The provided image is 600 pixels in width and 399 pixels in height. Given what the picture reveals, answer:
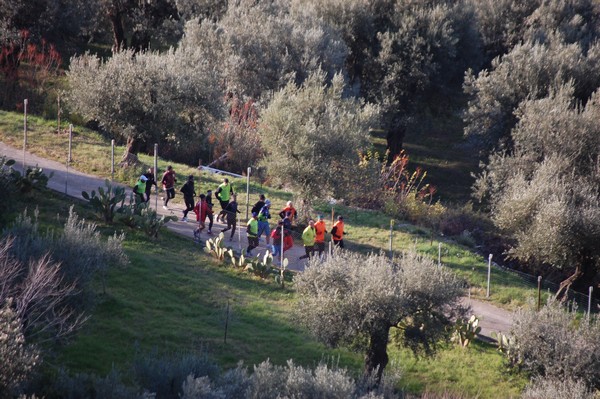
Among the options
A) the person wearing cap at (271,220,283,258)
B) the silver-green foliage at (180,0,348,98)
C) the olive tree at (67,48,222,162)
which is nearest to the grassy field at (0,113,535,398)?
the person wearing cap at (271,220,283,258)

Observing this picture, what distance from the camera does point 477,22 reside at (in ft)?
138

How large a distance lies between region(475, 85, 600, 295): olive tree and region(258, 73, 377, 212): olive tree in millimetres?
5032

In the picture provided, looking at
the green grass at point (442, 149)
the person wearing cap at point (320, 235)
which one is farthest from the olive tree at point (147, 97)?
the green grass at point (442, 149)

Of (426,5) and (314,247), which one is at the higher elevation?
(426,5)

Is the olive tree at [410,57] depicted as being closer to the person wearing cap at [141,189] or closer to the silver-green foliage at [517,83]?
the silver-green foliage at [517,83]

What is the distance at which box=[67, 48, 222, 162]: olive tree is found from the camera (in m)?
27.9

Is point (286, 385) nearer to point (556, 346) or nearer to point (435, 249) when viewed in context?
point (556, 346)

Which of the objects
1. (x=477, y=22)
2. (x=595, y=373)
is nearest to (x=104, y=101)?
(x=595, y=373)

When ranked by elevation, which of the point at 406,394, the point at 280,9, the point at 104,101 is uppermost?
the point at 280,9

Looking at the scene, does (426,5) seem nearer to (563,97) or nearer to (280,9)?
(280,9)

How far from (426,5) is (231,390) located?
29869mm

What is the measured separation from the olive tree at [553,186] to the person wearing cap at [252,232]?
757 centimetres

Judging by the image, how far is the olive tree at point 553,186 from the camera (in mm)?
24219

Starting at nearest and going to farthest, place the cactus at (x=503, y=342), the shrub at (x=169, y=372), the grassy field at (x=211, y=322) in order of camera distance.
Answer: the shrub at (x=169, y=372)
the grassy field at (x=211, y=322)
the cactus at (x=503, y=342)
